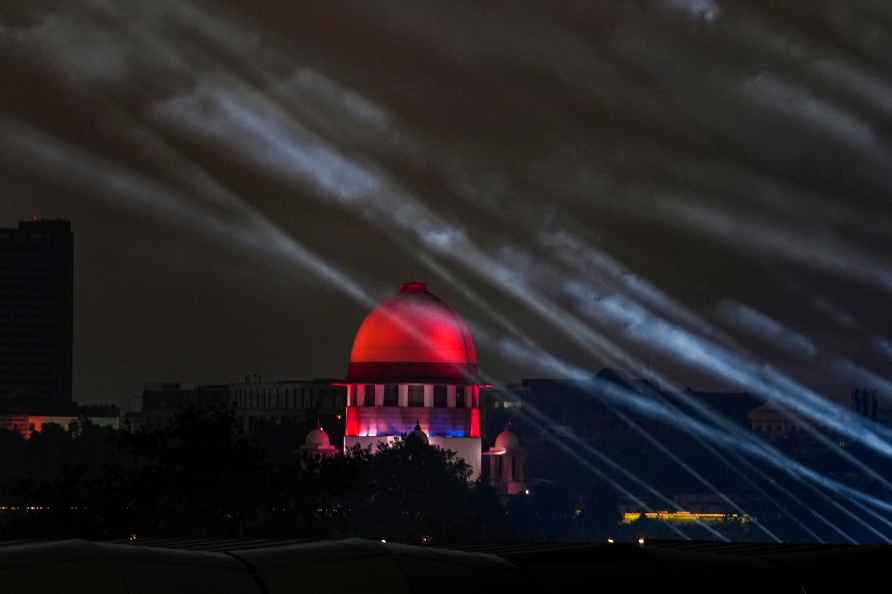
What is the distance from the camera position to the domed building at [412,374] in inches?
5315

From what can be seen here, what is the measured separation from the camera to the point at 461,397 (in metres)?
138

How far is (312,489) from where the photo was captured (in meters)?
89.0

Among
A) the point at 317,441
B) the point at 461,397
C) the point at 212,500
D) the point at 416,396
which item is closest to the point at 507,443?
the point at 461,397

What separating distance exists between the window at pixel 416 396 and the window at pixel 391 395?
0.79m

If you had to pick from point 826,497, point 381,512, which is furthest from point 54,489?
point 826,497

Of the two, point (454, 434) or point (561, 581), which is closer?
point (561, 581)

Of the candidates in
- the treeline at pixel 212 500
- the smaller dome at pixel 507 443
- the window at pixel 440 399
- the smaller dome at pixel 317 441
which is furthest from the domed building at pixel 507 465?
the treeline at pixel 212 500

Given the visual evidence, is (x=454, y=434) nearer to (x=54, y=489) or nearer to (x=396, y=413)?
(x=396, y=413)

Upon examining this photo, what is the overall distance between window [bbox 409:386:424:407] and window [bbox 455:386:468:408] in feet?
7.05

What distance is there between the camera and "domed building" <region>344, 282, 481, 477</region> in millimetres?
135000

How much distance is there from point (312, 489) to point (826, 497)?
5689 centimetres

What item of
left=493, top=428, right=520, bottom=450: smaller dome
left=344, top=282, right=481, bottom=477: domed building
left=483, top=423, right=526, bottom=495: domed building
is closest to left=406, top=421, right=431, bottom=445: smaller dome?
left=344, top=282, right=481, bottom=477: domed building

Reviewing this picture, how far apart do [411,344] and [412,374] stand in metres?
1.76

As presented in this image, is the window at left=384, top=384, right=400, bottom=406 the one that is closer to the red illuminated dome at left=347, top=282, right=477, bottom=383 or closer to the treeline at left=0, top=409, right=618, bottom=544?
the red illuminated dome at left=347, top=282, right=477, bottom=383
